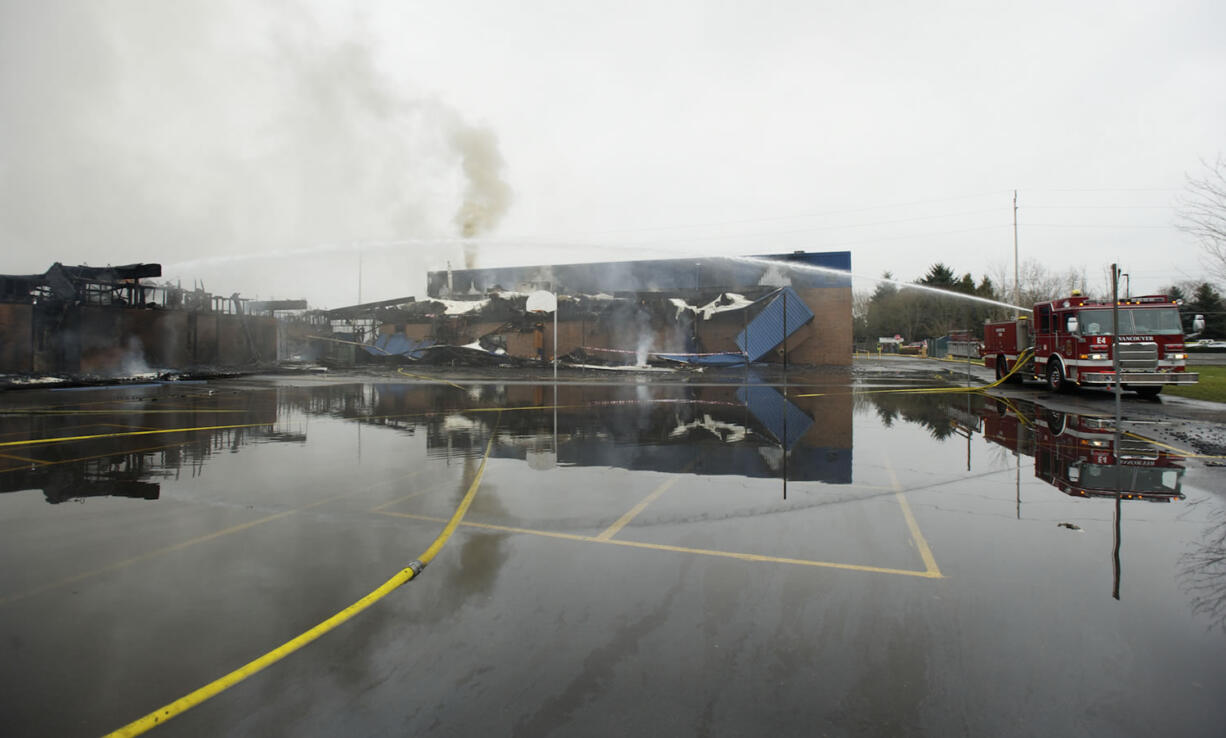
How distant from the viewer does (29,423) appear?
11.2m

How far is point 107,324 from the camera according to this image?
23.0 meters

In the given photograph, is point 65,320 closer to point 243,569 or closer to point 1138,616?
point 243,569

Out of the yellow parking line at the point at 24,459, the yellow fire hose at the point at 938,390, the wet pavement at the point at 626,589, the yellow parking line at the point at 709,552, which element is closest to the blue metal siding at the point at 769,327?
the yellow fire hose at the point at 938,390

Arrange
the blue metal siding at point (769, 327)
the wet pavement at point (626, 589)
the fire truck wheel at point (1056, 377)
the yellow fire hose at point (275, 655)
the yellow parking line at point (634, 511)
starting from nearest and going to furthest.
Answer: the yellow fire hose at point (275, 655) → the wet pavement at point (626, 589) → the yellow parking line at point (634, 511) → the fire truck wheel at point (1056, 377) → the blue metal siding at point (769, 327)

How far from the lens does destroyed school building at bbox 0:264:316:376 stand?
2112cm

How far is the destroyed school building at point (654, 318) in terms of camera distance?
32.2 metres

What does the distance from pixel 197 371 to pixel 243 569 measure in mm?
26639

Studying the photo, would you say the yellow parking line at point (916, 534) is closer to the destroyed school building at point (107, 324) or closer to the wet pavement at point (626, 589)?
the wet pavement at point (626, 589)

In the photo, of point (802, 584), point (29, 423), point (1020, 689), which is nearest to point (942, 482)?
point (802, 584)

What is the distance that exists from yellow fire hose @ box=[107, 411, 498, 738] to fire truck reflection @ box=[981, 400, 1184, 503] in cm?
633

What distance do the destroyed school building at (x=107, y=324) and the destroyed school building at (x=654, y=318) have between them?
10219 mm

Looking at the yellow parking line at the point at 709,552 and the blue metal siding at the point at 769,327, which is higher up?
the blue metal siding at the point at 769,327

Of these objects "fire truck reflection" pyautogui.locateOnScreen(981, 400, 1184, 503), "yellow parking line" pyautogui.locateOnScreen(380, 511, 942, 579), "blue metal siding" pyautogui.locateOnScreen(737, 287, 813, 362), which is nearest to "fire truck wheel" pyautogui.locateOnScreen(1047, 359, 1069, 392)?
"fire truck reflection" pyautogui.locateOnScreen(981, 400, 1184, 503)

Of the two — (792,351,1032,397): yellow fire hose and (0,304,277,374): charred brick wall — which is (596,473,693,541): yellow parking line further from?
(0,304,277,374): charred brick wall
